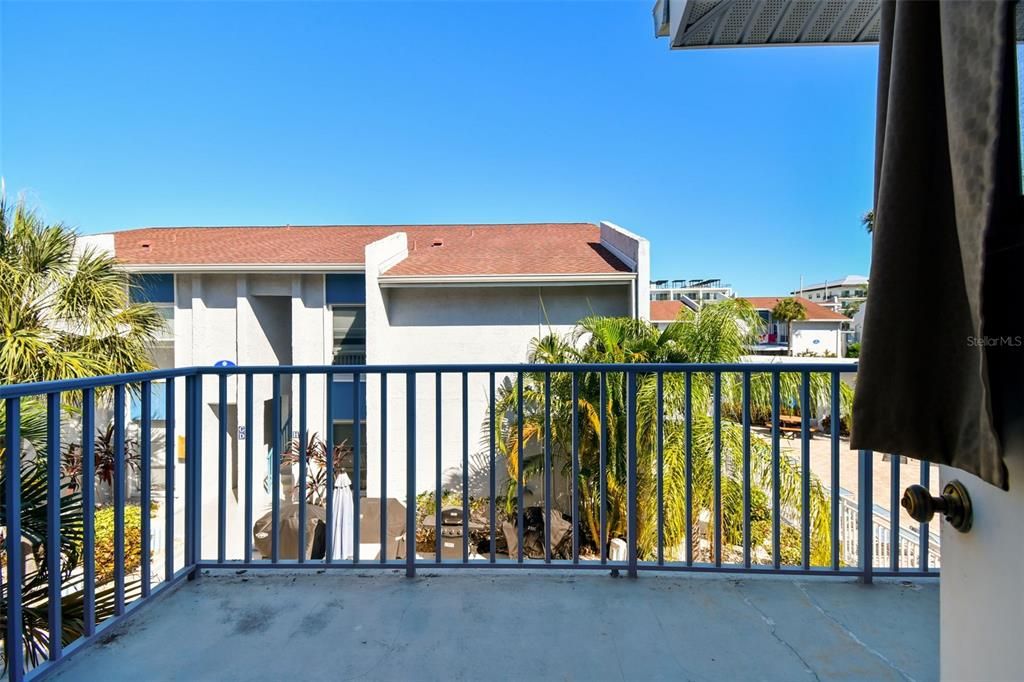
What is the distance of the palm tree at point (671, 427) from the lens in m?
4.54

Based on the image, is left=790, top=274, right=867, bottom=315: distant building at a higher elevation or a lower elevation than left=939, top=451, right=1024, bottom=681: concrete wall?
higher

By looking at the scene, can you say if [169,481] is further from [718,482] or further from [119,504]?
[718,482]

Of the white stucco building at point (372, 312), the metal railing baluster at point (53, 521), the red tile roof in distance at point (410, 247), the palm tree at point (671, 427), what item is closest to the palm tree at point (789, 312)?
the red tile roof in distance at point (410, 247)

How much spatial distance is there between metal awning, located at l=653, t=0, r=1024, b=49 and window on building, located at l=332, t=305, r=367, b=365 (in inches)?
316

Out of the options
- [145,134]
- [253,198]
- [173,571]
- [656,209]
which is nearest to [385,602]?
[173,571]

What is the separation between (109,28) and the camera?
22.1 ft

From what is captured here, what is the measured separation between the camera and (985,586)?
28.7 inches

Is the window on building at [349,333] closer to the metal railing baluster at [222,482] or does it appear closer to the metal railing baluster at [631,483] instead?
the metal railing baluster at [222,482]

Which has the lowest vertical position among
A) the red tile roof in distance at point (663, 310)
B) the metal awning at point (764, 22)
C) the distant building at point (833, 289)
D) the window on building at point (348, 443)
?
the window on building at point (348, 443)

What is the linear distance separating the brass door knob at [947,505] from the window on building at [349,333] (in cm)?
921

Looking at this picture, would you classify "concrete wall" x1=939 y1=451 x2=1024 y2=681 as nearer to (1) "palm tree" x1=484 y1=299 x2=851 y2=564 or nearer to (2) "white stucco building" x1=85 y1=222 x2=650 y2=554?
(1) "palm tree" x1=484 y1=299 x2=851 y2=564

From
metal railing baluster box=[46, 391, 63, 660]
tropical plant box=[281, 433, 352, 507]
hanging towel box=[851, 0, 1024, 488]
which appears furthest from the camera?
tropical plant box=[281, 433, 352, 507]

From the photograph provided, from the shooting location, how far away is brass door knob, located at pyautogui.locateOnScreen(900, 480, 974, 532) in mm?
769

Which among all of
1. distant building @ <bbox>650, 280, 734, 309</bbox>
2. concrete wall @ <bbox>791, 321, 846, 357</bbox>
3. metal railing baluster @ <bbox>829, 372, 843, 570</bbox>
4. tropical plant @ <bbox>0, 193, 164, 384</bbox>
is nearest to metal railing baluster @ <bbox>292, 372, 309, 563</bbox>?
metal railing baluster @ <bbox>829, 372, 843, 570</bbox>
